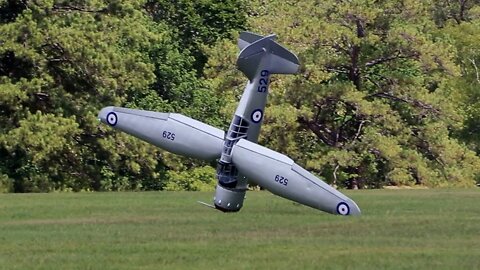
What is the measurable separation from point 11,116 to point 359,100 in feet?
33.8

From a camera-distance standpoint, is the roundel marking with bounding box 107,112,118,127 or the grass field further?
the roundel marking with bounding box 107,112,118,127

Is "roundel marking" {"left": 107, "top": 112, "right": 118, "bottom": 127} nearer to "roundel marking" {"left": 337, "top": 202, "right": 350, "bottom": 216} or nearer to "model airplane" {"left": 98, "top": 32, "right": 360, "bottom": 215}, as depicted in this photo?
"model airplane" {"left": 98, "top": 32, "right": 360, "bottom": 215}

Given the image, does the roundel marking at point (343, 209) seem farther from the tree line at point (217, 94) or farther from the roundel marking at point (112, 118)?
the tree line at point (217, 94)

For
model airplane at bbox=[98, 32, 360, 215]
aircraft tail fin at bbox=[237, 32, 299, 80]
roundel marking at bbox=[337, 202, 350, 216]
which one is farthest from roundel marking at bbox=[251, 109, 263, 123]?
roundel marking at bbox=[337, 202, 350, 216]

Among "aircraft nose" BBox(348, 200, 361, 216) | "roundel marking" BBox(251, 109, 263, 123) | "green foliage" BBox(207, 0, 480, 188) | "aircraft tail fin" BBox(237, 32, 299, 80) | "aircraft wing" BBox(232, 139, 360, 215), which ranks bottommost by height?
"green foliage" BBox(207, 0, 480, 188)

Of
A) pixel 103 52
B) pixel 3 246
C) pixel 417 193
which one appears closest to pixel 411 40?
pixel 103 52

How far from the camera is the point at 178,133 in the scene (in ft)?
57.0

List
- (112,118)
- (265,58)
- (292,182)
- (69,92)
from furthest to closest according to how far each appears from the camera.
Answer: (69,92) < (112,118) < (265,58) < (292,182)

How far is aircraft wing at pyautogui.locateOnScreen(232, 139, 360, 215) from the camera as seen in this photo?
1655cm

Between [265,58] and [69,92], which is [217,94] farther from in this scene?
[265,58]

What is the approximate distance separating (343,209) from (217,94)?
23.3m

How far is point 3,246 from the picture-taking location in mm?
14336

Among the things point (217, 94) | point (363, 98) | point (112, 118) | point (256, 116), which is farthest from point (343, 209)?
point (217, 94)

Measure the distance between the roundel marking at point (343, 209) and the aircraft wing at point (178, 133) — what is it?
176cm
